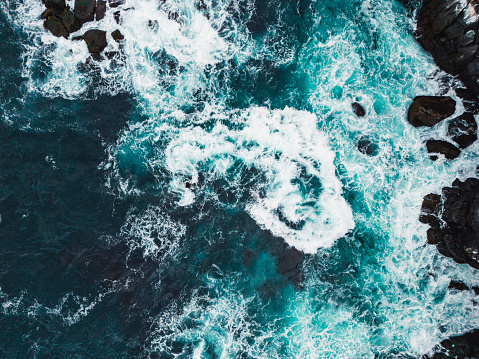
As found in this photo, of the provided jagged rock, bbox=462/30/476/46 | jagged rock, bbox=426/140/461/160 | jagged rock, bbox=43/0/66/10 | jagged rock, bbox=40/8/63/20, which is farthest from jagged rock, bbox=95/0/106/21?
jagged rock, bbox=426/140/461/160

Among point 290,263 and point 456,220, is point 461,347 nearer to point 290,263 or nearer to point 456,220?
point 456,220

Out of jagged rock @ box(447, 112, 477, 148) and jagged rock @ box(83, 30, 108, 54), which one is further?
jagged rock @ box(83, 30, 108, 54)

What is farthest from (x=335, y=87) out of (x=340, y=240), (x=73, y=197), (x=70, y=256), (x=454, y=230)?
(x=70, y=256)

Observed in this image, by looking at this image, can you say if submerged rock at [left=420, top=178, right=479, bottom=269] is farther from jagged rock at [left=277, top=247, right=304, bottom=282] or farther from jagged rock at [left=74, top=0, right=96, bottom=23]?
jagged rock at [left=74, top=0, right=96, bottom=23]

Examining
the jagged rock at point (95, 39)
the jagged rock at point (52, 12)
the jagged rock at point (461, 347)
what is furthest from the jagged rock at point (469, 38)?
the jagged rock at point (52, 12)

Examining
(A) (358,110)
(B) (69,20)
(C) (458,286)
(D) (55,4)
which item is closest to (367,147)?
(A) (358,110)

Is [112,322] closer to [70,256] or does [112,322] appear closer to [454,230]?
[70,256]

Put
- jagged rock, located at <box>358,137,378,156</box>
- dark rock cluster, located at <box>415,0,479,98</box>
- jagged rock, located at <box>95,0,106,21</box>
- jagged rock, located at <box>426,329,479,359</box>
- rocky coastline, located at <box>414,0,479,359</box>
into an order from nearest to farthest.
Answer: dark rock cluster, located at <box>415,0,479,98</box>, rocky coastline, located at <box>414,0,479,359</box>, jagged rock, located at <box>426,329,479,359</box>, jagged rock, located at <box>95,0,106,21</box>, jagged rock, located at <box>358,137,378,156</box>
